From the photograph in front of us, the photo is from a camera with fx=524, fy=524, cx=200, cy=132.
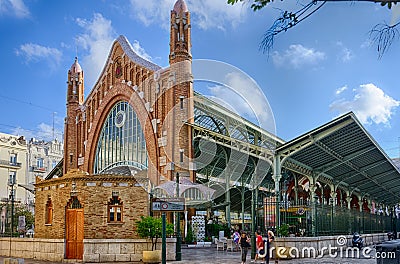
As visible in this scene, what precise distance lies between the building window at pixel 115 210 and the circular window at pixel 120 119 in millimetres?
20099

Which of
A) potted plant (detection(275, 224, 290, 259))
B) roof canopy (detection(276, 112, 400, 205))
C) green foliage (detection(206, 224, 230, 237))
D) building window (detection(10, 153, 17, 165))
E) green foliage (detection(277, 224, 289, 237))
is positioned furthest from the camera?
building window (detection(10, 153, 17, 165))

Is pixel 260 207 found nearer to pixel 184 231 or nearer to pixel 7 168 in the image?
pixel 184 231

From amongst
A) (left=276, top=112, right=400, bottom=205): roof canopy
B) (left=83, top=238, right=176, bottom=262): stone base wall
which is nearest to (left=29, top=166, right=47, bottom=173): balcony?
(left=276, top=112, right=400, bottom=205): roof canopy

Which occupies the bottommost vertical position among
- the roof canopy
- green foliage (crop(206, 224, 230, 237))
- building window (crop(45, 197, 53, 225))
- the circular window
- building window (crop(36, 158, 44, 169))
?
green foliage (crop(206, 224, 230, 237))

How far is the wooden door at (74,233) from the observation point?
66.7 feet

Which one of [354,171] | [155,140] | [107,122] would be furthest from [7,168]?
[354,171]

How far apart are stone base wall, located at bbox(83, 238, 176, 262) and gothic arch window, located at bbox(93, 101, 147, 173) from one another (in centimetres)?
1744

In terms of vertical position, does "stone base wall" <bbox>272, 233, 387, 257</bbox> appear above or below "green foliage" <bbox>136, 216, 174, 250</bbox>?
below

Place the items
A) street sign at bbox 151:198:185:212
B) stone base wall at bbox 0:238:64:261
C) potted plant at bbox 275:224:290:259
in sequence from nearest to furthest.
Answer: street sign at bbox 151:198:185:212 → stone base wall at bbox 0:238:64:261 → potted plant at bbox 275:224:290:259

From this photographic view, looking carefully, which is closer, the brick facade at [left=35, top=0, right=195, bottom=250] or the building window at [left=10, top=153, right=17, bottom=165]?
the brick facade at [left=35, top=0, right=195, bottom=250]

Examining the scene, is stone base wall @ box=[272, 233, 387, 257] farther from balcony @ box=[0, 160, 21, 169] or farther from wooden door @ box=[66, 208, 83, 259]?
balcony @ box=[0, 160, 21, 169]

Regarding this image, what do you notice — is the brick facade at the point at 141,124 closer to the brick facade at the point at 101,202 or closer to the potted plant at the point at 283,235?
the brick facade at the point at 101,202

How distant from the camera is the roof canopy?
2653 centimetres

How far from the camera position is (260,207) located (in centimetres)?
2277
